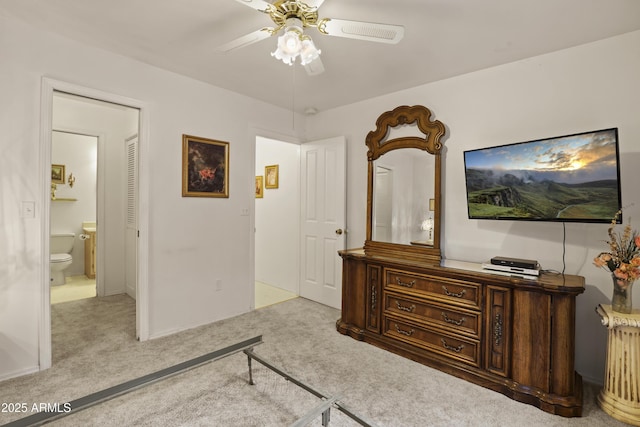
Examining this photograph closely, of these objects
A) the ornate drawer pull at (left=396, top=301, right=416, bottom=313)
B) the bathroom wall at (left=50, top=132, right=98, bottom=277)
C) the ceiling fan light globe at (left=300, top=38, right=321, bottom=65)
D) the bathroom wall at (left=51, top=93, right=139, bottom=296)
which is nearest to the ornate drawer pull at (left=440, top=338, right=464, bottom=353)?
the ornate drawer pull at (left=396, top=301, right=416, bottom=313)

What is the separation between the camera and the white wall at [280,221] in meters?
4.39

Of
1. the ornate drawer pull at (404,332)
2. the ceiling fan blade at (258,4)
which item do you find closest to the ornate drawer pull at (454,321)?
the ornate drawer pull at (404,332)

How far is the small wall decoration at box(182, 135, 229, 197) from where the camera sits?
306cm

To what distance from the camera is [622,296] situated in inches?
74.7

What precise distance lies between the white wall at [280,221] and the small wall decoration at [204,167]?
3.94 ft

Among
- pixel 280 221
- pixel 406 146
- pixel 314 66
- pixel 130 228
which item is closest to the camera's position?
pixel 314 66

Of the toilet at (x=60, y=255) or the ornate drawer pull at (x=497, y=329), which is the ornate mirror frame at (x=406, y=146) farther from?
the toilet at (x=60, y=255)

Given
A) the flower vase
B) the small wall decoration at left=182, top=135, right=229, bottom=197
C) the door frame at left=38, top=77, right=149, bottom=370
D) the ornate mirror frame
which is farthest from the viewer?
the small wall decoration at left=182, top=135, right=229, bottom=197

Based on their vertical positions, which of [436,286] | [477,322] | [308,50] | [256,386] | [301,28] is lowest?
[256,386]

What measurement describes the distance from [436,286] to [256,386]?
155cm

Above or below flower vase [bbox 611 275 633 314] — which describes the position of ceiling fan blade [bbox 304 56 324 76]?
above

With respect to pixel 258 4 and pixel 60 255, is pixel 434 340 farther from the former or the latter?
pixel 60 255

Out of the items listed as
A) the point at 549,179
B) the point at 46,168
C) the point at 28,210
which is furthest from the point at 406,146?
the point at 28,210

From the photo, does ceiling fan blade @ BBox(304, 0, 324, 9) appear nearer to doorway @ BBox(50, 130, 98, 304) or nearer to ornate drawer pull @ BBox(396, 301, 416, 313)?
ornate drawer pull @ BBox(396, 301, 416, 313)
